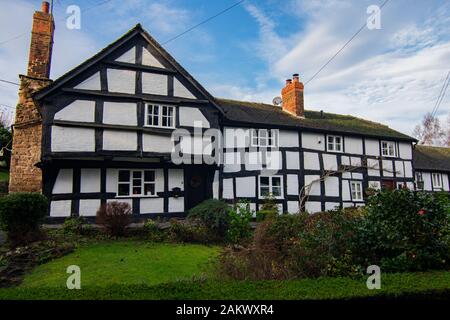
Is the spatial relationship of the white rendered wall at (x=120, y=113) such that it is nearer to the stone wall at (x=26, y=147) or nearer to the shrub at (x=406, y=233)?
the stone wall at (x=26, y=147)

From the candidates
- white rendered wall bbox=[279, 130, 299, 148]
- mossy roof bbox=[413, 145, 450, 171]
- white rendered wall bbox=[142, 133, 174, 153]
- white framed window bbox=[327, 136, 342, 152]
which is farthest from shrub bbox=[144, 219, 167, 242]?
mossy roof bbox=[413, 145, 450, 171]

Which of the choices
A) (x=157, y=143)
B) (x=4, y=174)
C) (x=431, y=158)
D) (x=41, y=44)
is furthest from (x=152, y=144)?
(x=431, y=158)

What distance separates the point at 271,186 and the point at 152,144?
706 cm

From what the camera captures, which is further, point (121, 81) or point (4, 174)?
point (4, 174)

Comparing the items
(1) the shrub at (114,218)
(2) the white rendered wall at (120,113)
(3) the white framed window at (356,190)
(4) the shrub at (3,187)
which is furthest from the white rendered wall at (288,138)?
(4) the shrub at (3,187)

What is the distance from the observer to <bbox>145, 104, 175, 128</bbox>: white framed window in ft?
48.3

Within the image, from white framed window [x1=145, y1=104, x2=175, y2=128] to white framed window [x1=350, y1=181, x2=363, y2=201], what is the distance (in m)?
11.9

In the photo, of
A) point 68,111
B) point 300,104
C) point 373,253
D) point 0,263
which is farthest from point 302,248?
point 300,104

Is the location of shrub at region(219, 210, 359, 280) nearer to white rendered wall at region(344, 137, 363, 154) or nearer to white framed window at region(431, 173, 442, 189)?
white rendered wall at region(344, 137, 363, 154)

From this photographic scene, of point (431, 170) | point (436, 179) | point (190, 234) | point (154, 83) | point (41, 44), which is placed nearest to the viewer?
point (190, 234)

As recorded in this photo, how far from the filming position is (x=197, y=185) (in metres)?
15.8

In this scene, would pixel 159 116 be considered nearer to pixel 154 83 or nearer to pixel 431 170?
pixel 154 83

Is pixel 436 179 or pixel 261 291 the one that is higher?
pixel 436 179
